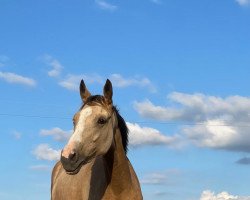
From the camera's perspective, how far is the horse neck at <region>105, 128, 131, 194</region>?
9.87 metres

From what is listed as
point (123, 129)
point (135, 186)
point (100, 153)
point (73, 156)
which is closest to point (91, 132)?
point (100, 153)

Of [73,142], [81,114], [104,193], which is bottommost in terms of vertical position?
[104,193]

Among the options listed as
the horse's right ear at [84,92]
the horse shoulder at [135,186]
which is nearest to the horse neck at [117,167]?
the horse shoulder at [135,186]

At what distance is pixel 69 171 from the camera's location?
903cm

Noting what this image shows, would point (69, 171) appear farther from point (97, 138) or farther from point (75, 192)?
point (75, 192)

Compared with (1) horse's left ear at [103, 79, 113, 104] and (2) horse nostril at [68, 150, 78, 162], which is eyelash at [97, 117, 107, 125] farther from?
(2) horse nostril at [68, 150, 78, 162]

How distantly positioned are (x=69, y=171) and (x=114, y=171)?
1159mm

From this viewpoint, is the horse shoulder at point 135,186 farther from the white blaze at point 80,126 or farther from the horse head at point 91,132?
the white blaze at point 80,126

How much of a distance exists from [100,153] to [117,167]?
0.58m

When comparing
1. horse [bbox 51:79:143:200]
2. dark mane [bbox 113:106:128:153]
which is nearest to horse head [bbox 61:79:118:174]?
horse [bbox 51:79:143:200]

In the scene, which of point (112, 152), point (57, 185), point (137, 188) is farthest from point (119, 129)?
point (57, 185)

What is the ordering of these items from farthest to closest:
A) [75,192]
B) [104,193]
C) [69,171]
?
1. [75,192]
2. [104,193]
3. [69,171]

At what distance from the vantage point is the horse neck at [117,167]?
9.87 meters

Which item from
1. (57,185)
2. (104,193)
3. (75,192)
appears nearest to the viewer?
(104,193)
